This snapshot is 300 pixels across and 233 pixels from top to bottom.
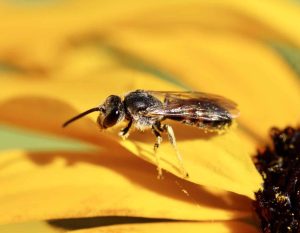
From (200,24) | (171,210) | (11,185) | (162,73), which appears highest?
(200,24)

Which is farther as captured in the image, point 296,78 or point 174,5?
point 174,5

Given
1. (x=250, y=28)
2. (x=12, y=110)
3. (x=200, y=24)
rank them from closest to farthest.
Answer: (x=12, y=110), (x=250, y=28), (x=200, y=24)

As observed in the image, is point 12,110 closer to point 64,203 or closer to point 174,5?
point 64,203

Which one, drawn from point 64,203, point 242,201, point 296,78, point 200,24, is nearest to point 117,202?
point 64,203

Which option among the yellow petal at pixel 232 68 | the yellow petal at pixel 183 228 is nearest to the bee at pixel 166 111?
the yellow petal at pixel 183 228

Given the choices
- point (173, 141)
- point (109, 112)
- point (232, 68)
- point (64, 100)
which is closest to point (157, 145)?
point (173, 141)

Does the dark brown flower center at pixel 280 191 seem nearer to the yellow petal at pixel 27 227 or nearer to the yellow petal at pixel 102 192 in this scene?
the yellow petal at pixel 102 192

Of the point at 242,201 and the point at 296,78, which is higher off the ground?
the point at 296,78

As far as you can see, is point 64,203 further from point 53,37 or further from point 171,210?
point 53,37

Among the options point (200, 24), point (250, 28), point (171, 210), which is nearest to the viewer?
point (171, 210)
